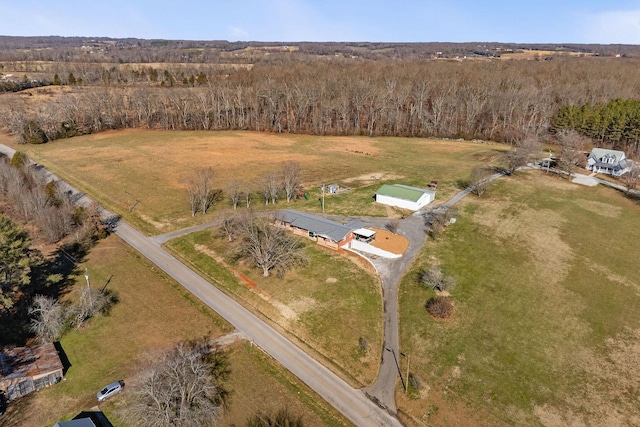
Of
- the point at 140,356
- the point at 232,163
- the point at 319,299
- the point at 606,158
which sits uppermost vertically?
the point at 606,158

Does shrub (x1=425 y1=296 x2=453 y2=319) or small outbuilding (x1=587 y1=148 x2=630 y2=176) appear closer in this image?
shrub (x1=425 y1=296 x2=453 y2=319)

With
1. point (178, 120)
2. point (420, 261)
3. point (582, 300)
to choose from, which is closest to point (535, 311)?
point (582, 300)

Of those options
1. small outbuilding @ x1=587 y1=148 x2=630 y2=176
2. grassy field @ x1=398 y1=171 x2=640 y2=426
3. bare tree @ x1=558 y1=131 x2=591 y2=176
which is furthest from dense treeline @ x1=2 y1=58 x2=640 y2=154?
grassy field @ x1=398 y1=171 x2=640 y2=426

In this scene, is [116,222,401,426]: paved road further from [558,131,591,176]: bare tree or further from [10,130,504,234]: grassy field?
[558,131,591,176]: bare tree

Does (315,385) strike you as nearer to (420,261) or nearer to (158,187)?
(420,261)

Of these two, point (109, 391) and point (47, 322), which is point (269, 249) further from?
point (47, 322)

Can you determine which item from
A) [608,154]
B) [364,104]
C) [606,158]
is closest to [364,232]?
[606,158]
